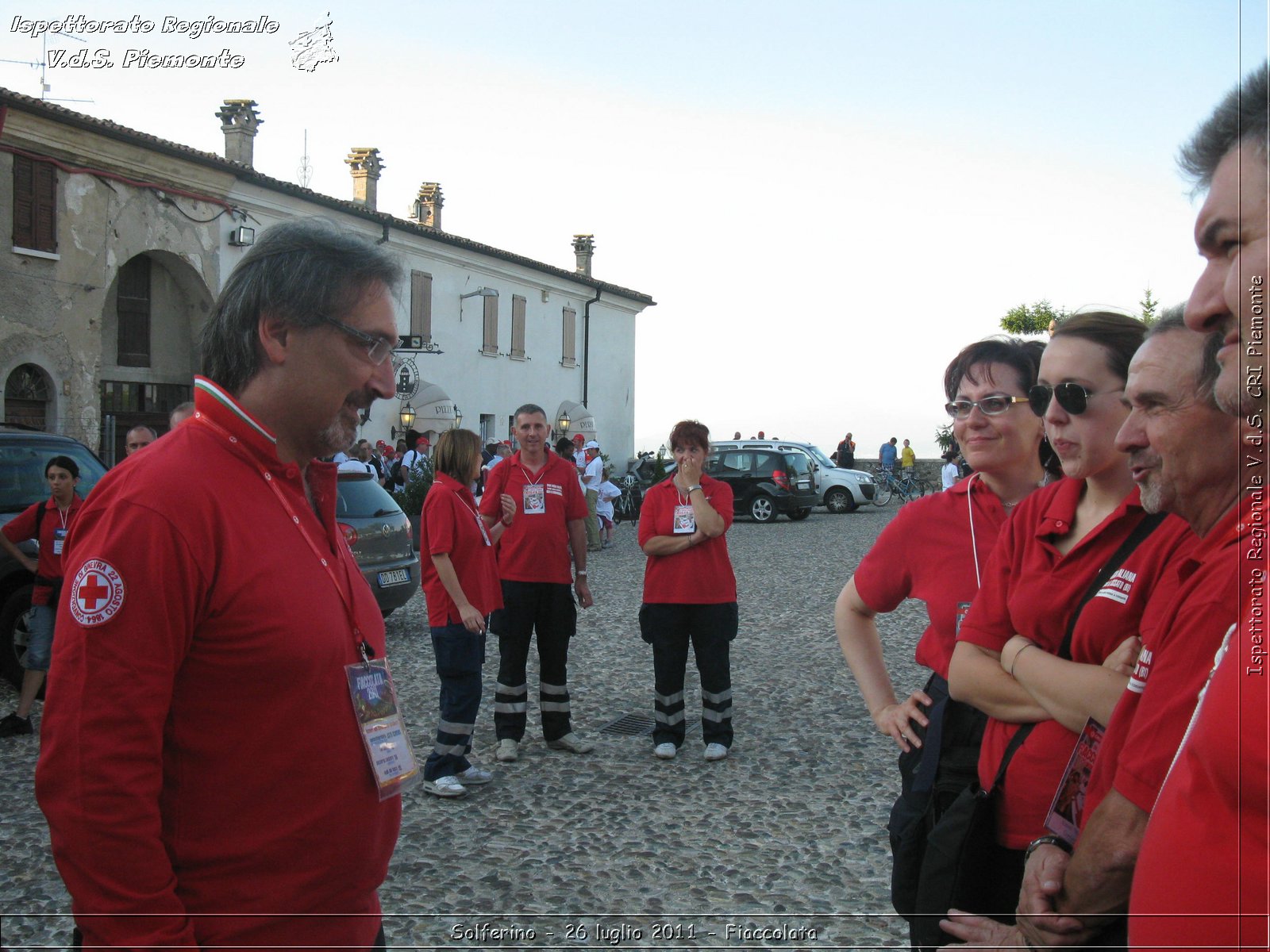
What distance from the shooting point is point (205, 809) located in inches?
65.0

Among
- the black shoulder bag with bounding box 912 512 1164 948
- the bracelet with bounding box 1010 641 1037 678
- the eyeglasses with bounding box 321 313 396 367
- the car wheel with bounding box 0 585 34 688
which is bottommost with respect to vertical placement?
the car wheel with bounding box 0 585 34 688

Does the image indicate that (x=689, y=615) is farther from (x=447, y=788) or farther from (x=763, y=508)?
(x=763, y=508)

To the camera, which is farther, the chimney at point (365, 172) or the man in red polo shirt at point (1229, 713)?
the chimney at point (365, 172)

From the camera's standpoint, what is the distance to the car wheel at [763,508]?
2570 centimetres

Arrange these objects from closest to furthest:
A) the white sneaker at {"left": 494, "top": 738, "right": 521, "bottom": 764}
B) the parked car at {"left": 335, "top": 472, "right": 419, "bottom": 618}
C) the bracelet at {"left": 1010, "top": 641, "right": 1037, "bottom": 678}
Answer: the bracelet at {"left": 1010, "top": 641, "right": 1037, "bottom": 678}, the white sneaker at {"left": 494, "top": 738, "right": 521, "bottom": 764}, the parked car at {"left": 335, "top": 472, "right": 419, "bottom": 618}

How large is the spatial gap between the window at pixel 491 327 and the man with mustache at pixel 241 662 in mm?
29543

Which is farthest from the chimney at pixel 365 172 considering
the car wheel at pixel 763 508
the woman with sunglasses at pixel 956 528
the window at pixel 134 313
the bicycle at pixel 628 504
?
the woman with sunglasses at pixel 956 528

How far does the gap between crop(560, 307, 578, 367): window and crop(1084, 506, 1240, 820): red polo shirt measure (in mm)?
34596

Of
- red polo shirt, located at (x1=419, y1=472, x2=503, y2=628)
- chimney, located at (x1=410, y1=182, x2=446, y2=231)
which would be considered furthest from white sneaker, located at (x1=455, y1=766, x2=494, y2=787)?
chimney, located at (x1=410, y1=182, x2=446, y2=231)

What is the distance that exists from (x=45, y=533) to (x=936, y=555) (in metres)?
5.75

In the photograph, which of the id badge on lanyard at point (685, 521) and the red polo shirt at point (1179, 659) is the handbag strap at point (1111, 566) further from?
the id badge on lanyard at point (685, 521)

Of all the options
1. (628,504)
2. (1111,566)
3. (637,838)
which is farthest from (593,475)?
(1111,566)

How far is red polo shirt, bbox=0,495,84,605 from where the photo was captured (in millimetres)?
6305

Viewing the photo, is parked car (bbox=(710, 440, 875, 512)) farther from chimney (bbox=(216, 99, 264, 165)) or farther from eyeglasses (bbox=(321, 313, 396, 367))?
eyeglasses (bbox=(321, 313, 396, 367))
